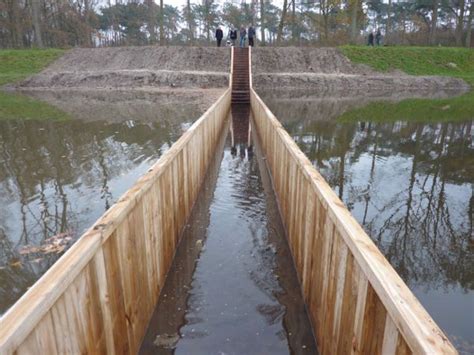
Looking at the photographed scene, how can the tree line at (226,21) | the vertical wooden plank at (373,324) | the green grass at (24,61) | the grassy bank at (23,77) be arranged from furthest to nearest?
the tree line at (226,21), the green grass at (24,61), the grassy bank at (23,77), the vertical wooden plank at (373,324)

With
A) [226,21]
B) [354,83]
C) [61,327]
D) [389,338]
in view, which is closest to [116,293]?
[61,327]

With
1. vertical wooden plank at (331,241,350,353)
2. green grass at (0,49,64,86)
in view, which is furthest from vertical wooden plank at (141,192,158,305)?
green grass at (0,49,64,86)

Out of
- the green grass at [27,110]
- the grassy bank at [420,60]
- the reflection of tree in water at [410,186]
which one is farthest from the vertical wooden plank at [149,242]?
the grassy bank at [420,60]

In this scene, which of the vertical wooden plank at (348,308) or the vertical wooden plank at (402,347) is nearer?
the vertical wooden plank at (402,347)

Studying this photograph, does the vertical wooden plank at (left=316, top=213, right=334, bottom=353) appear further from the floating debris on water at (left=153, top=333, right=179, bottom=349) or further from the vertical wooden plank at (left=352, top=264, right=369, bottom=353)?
the floating debris on water at (left=153, top=333, right=179, bottom=349)

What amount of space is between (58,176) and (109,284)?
673 centimetres

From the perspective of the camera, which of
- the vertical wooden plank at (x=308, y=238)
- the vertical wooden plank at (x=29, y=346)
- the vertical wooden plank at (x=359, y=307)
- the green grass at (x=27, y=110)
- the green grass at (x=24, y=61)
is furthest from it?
the green grass at (x=24, y=61)

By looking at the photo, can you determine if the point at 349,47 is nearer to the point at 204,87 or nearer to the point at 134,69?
the point at 204,87

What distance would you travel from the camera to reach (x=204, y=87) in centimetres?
2897

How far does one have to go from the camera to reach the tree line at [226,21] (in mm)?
48469

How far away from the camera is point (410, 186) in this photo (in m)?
8.55

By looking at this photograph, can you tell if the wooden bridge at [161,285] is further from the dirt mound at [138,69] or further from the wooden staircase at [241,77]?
the dirt mound at [138,69]

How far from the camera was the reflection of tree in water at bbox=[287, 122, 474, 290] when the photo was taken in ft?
18.0

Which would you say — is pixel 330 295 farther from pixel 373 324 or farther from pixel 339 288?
pixel 373 324
